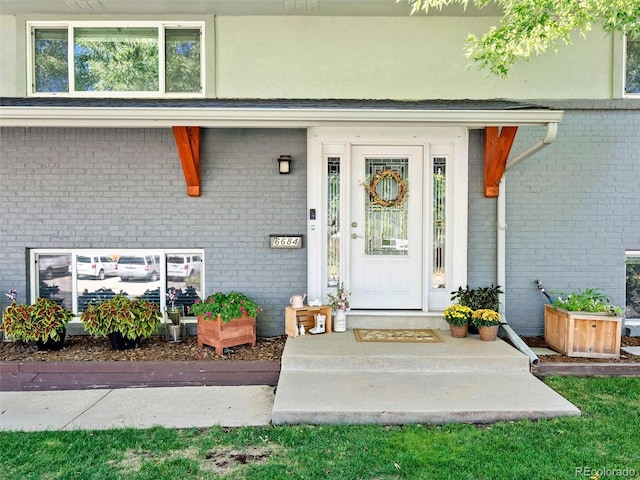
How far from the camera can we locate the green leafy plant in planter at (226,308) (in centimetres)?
416

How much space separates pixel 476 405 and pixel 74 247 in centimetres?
458

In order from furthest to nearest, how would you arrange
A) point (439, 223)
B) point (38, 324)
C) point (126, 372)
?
point (439, 223) < point (38, 324) < point (126, 372)

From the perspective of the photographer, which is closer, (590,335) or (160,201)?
(590,335)

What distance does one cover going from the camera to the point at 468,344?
13.5 ft

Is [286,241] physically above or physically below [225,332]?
above

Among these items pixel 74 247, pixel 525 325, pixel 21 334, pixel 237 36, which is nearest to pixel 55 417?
pixel 21 334

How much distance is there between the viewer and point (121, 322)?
414 centimetres

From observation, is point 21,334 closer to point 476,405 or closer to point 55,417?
point 55,417

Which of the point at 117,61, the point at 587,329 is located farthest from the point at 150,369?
the point at 587,329

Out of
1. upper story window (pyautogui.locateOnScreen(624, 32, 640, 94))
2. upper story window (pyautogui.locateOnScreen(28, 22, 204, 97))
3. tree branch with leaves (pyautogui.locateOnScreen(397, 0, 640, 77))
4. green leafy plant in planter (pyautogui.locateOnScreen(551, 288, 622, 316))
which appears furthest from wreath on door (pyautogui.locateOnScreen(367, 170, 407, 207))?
upper story window (pyautogui.locateOnScreen(624, 32, 640, 94))

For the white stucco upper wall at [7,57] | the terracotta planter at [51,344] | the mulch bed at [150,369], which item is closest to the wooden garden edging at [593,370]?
the mulch bed at [150,369]

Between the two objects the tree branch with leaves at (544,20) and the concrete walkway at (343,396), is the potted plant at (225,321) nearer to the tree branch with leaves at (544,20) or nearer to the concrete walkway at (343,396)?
the concrete walkway at (343,396)

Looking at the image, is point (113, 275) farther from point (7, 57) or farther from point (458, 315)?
point (458, 315)

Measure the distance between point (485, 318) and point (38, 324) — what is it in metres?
4.56
